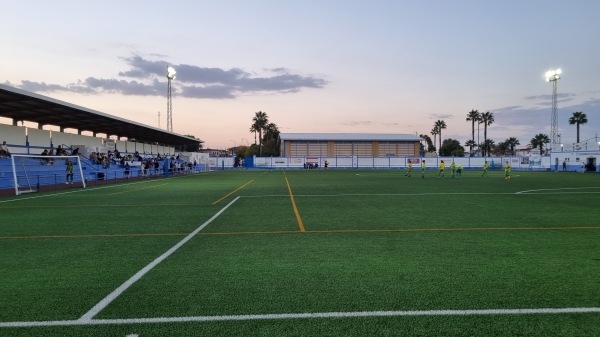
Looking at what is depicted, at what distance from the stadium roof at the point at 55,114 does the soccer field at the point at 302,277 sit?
59.5ft

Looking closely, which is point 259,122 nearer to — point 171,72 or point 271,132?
point 271,132

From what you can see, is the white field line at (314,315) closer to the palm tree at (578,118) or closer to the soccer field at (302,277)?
the soccer field at (302,277)

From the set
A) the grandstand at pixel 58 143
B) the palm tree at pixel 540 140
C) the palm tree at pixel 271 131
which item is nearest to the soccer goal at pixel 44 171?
the grandstand at pixel 58 143

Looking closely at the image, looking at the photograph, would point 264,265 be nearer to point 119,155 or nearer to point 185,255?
point 185,255

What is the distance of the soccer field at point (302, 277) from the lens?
13.0 ft

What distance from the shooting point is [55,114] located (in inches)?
1302

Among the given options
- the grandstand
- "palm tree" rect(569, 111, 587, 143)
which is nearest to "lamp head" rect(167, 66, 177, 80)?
the grandstand

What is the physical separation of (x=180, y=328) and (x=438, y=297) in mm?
3009

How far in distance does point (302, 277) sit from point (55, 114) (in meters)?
35.3

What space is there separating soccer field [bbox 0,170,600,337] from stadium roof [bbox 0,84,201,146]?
1815cm

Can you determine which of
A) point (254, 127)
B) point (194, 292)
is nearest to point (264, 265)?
point (194, 292)

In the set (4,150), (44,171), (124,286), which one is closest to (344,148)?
(44,171)

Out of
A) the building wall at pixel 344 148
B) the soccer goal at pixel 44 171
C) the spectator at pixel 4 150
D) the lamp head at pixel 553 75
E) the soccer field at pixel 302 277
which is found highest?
the lamp head at pixel 553 75

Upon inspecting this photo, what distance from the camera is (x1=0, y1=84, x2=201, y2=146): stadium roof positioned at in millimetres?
24938
